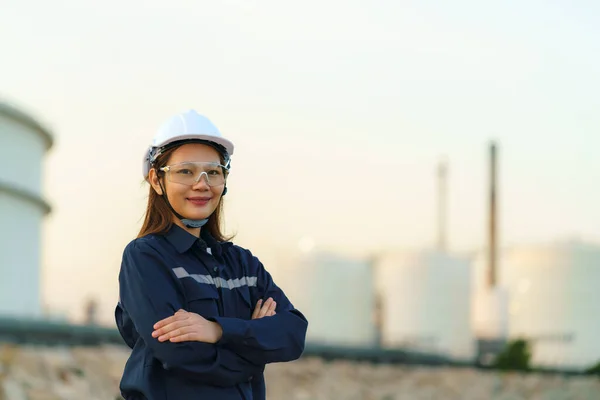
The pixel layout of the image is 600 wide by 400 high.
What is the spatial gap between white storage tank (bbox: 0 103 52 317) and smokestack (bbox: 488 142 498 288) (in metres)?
18.4

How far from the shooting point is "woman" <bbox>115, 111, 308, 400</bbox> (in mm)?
2727

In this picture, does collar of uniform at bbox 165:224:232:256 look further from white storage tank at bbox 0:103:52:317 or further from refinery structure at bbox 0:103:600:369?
refinery structure at bbox 0:103:600:369

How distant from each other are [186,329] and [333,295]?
28770 mm

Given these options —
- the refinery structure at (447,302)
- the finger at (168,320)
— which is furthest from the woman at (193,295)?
the refinery structure at (447,302)

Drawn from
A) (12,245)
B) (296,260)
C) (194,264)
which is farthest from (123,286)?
(296,260)

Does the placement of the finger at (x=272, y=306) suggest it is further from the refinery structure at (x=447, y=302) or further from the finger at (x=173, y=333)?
the refinery structure at (x=447, y=302)

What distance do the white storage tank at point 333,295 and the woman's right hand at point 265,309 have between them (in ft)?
90.6

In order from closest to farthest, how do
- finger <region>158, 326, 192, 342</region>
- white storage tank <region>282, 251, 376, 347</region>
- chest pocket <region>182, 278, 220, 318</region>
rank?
finger <region>158, 326, 192, 342</region>
chest pocket <region>182, 278, 220, 318</region>
white storage tank <region>282, 251, 376, 347</region>

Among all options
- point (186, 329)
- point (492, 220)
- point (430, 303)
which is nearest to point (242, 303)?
point (186, 329)

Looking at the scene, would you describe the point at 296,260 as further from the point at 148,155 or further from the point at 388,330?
the point at 148,155

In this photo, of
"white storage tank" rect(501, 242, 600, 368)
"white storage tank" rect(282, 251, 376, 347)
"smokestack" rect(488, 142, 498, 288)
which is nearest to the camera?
"white storage tank" rect(282, 251, 376, 347)

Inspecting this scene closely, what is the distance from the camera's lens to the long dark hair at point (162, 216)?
2.93 metres

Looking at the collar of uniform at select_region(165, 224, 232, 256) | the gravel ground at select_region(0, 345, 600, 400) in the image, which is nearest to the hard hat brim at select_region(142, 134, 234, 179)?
the collar of uniform at select_region(165, 224, 232, 256)

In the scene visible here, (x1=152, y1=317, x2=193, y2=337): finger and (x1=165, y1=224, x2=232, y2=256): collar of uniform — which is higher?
(x1=165, y1=224, x2=232, y2=256): collar of uniform
